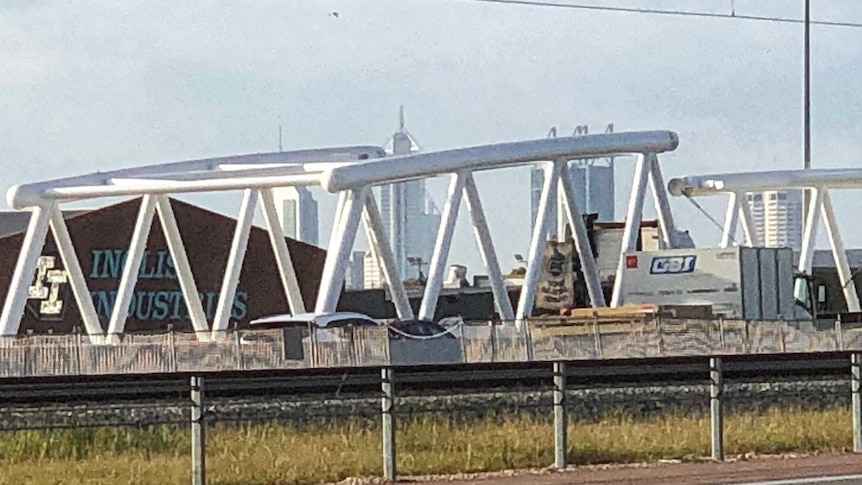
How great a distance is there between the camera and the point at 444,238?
58.2m

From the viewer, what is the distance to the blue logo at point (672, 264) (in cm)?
5484

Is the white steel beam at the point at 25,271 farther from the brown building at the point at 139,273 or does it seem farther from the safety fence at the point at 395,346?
the safety fence at the point at 395,346

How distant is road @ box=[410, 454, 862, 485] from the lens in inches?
688

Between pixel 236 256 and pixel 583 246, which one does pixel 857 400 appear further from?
pixel 236 256

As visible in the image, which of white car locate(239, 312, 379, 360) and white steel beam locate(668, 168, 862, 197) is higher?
white steel beam locate(668, 168, 862, 197)

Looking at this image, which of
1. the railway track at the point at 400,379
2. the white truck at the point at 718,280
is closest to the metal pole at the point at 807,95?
the white truck at the point at 718,280

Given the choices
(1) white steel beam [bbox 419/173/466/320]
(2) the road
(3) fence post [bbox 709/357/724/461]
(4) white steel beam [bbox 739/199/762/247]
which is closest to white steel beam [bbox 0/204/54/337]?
(1) white steel beam [bbox 419/173/466/320]

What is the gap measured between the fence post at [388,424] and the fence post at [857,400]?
5.47m

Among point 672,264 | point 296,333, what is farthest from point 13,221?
point 296,333

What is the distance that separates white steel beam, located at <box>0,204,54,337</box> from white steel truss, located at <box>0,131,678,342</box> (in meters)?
0.03

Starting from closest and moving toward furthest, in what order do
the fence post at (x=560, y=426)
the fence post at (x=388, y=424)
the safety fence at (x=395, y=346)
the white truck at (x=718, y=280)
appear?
1. the fence post at (x=388, y=424)
2. the fence post at (x=560, y=426)
3. the safety fence at (x=395, y=346)
4. the white truck at (x=718, y=280)

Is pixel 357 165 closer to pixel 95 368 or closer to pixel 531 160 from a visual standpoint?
pixel 531 160

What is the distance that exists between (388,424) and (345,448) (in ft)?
4.42

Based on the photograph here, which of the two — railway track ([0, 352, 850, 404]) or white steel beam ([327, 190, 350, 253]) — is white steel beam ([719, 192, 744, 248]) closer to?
white steel beam ([327, 190, 350, 253])
